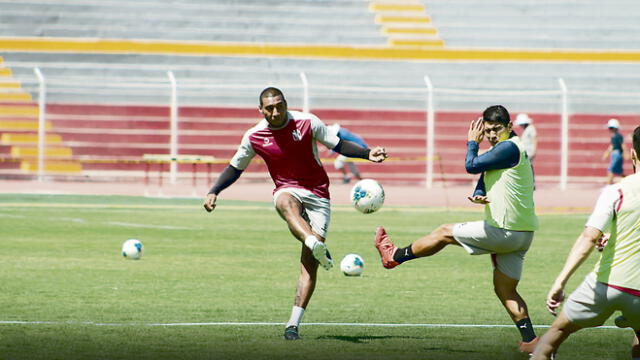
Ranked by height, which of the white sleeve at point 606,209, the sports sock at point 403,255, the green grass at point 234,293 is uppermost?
the white sleeve at point 606,209

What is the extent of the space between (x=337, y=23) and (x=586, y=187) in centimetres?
1022

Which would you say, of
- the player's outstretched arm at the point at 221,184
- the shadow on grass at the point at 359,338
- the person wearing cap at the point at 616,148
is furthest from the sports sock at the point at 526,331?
the person wearing cap at the point at 616,148

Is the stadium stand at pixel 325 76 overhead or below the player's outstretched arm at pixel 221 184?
overhead

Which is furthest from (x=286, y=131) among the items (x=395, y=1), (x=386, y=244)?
(x=395, y=1)

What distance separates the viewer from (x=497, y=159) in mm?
9164

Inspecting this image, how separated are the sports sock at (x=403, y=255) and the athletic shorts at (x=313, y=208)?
2.08 ft

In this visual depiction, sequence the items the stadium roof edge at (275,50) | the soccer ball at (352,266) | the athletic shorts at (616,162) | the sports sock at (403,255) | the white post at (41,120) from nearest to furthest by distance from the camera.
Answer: the sports sock at (403,255)
the soccer ball at (352,266)
the athletic shorts at (616,162)
the white post at (41,120)
the stadium roof edge at (275,50)

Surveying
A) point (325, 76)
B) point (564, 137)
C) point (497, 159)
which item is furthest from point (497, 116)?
point (325, 76)

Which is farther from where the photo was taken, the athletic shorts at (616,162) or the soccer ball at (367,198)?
the athletic shorts at (616,162)

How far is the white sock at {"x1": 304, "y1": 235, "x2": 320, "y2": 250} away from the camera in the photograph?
9.48 meters

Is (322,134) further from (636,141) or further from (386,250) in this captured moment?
(636,141)

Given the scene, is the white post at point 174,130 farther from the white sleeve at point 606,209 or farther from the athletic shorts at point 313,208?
the white sleeve at point 606,209

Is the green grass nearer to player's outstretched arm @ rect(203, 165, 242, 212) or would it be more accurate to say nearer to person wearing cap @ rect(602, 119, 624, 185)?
player's outstretched arm @ rect(203, 165, 242, 212)

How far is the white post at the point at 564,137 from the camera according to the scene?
3578cm
